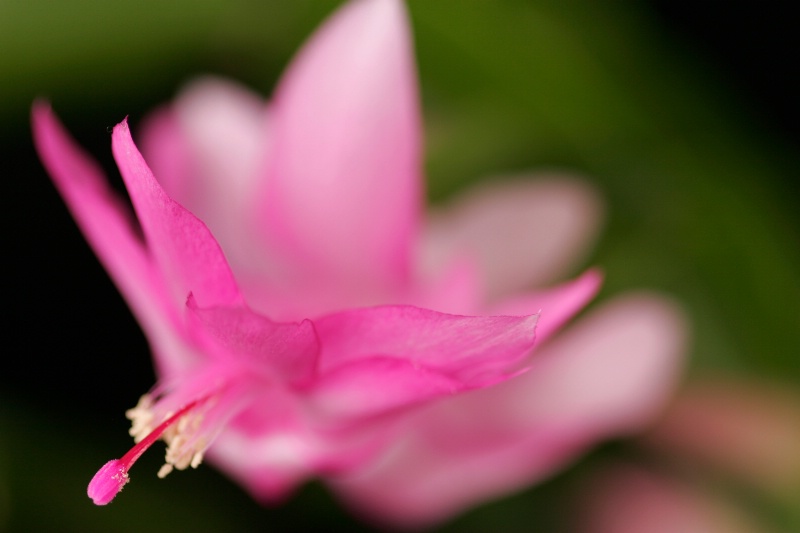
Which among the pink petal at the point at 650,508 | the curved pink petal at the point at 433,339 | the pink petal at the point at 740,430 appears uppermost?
the curved pink petal at the point at 433,339

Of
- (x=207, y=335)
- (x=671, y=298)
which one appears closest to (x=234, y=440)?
(x=207, y=335)

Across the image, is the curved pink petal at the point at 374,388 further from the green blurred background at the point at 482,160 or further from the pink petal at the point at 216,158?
the green blurred background at the point at 482,160

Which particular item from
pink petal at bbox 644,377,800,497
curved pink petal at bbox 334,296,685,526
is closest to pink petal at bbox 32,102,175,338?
curved pink petal at bbox 334,296,685,526

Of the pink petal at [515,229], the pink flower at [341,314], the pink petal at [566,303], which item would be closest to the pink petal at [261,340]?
the pink flower at [341,314]

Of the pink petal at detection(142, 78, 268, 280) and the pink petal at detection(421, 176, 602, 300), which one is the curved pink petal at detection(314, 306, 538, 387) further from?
the pink petal at detection(421, 176, 602, 300)

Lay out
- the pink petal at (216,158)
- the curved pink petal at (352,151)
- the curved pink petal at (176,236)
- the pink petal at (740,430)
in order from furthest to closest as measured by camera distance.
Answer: the pink petal at (740,430) → the pink petal at (216,158) → the curved pink petal at (352,151) → the curved pink petal at (176,236)

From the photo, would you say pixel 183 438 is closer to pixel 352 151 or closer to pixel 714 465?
pixel 352 151
